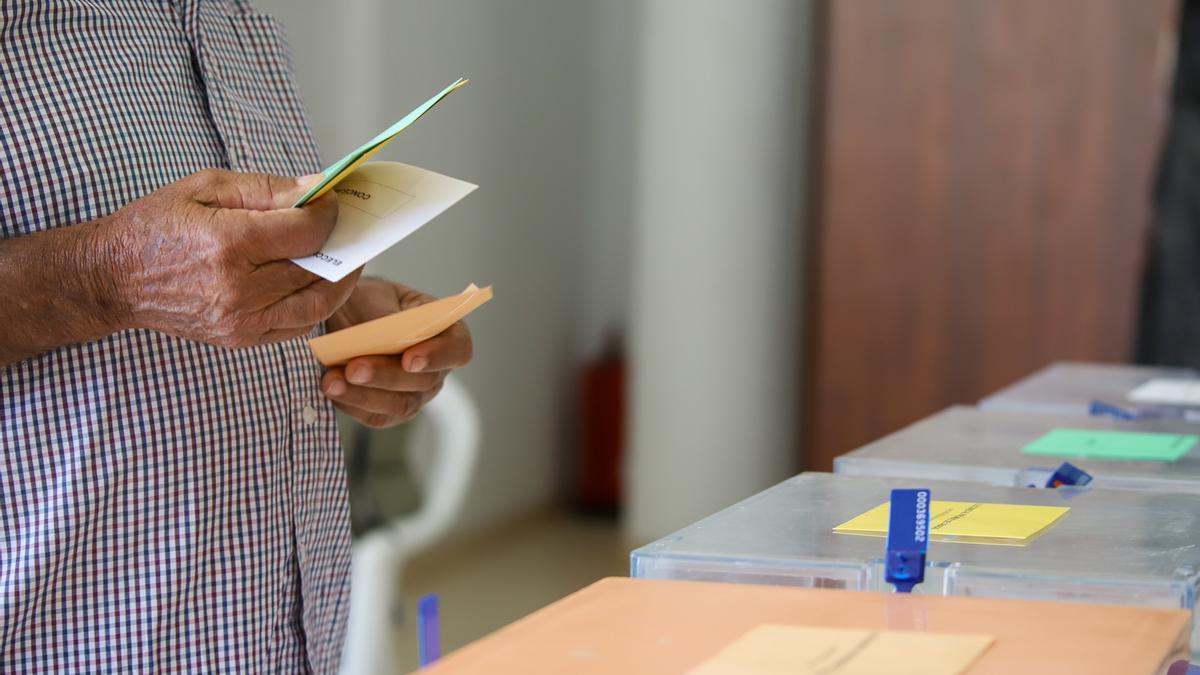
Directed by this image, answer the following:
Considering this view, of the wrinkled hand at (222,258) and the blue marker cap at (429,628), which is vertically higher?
the wrinkled hand at (222,258)

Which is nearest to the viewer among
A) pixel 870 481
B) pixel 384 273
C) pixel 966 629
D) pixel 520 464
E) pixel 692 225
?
pixel 966 629

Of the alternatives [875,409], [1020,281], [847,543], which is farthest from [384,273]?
[847,543]

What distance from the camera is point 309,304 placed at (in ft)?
3.56

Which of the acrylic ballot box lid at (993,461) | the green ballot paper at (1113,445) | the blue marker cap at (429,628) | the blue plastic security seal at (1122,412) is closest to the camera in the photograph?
the blue marker cap at (429,628)

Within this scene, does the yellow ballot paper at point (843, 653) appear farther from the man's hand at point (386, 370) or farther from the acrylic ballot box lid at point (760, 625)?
the man's hand at point (386, 370)

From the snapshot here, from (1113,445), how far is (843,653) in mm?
895

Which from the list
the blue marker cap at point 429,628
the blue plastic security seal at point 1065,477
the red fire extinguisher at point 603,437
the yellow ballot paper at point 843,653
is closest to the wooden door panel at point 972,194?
the red fire extinguisher at point 603,437

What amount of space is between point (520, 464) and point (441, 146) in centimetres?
118

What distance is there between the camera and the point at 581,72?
511 centimetres

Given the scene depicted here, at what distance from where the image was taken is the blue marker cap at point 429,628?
2.47 feet

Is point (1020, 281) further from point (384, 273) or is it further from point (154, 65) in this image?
point (154, 65)

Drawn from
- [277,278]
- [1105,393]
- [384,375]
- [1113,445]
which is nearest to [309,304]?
[277,278]

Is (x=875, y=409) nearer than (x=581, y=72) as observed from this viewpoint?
Yes

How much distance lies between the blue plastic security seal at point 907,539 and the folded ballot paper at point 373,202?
1.21ft
